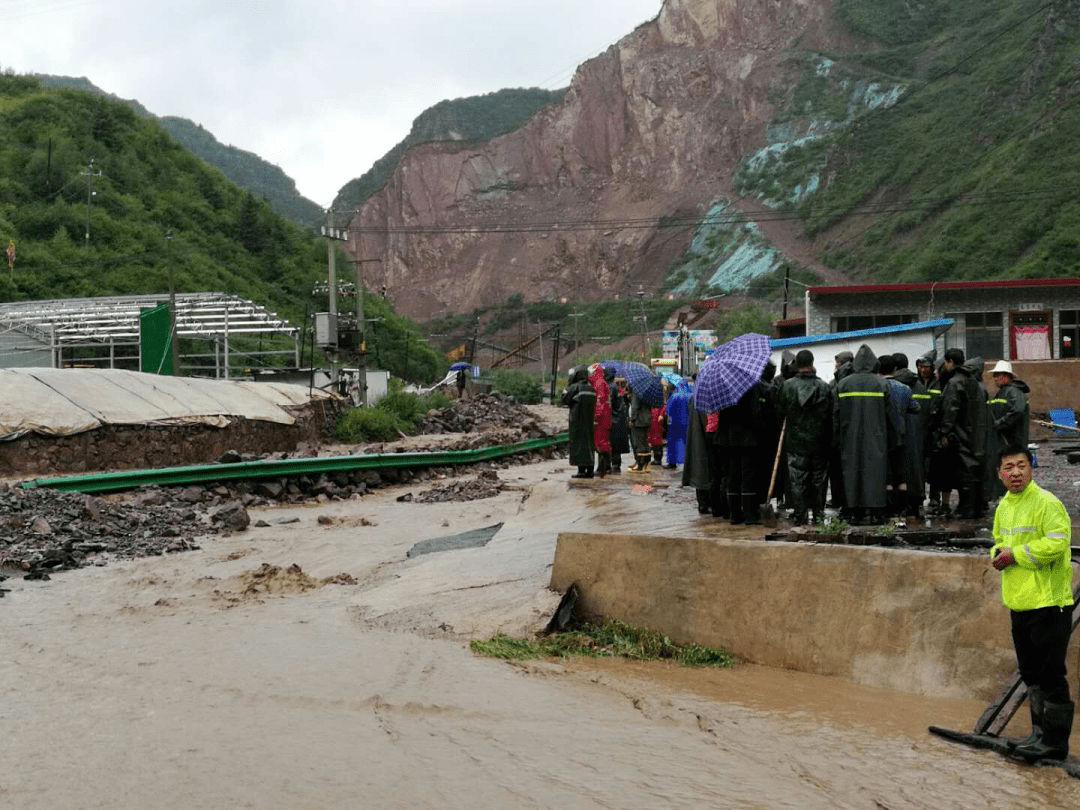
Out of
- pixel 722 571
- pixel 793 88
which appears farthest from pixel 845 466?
pixel 793 88

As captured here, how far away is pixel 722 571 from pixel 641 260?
319ft

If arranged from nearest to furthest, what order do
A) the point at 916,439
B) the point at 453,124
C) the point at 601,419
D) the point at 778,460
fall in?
the point at 778,460, the point at 916,439, the point at 601,419, the point at 453,124

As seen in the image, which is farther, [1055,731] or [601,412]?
[601,412]

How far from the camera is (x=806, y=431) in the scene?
9547mm

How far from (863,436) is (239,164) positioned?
18401 centimetres

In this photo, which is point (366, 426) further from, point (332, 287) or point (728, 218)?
point (728, 218)

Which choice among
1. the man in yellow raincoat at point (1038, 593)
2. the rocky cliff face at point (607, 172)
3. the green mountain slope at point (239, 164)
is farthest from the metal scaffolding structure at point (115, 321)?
the green mountain slope at point (239, 164)

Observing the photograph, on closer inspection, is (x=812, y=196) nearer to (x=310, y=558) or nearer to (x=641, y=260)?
(x=641, y=260)

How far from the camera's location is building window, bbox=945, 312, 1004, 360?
3184 centimetres

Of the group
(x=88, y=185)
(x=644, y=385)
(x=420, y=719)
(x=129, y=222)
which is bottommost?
(x=420, y=719)

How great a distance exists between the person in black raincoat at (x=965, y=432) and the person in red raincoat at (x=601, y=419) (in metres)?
6.03

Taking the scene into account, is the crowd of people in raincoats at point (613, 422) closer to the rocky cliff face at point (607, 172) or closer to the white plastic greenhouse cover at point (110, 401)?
the white plastic greenhouse cover at point (110, 401)

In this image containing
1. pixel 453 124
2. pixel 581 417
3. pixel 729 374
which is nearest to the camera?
pixel 729 374

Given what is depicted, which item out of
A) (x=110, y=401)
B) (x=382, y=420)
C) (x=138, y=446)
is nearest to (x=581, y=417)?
(x=138, y=446)
